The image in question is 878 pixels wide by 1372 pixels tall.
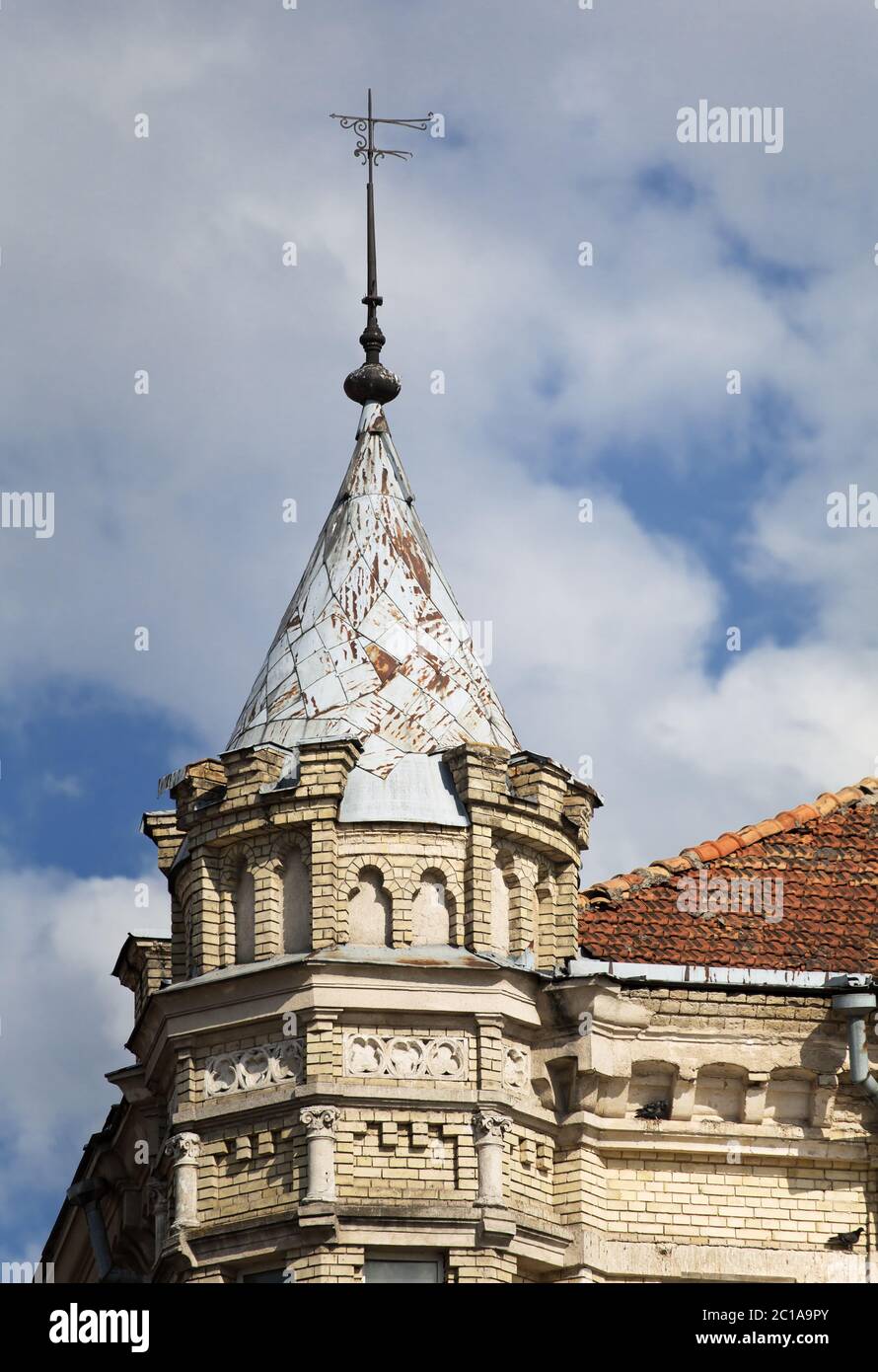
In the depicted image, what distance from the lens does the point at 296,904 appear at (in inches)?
1094

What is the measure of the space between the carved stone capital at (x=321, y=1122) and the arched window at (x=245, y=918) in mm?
1721

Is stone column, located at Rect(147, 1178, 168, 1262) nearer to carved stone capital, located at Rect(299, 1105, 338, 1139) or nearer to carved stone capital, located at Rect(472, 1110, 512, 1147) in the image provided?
carved stone capital, located at Rect(299, 1105, 338, 1139)

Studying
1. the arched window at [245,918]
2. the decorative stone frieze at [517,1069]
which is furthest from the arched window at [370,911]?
the decorative stone frieze at [517,1069]

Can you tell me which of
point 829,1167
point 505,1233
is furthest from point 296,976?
point 829,1167

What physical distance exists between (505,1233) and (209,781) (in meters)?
4.77

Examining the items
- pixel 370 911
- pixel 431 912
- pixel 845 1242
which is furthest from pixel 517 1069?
pixel 845 1242

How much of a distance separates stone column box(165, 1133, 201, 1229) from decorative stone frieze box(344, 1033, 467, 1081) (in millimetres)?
1506

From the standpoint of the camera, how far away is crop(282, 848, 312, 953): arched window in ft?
90.5

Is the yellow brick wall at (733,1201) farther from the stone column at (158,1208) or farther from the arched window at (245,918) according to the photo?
the stone column at (158,1208)

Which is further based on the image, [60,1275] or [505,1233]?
[60,1275]
